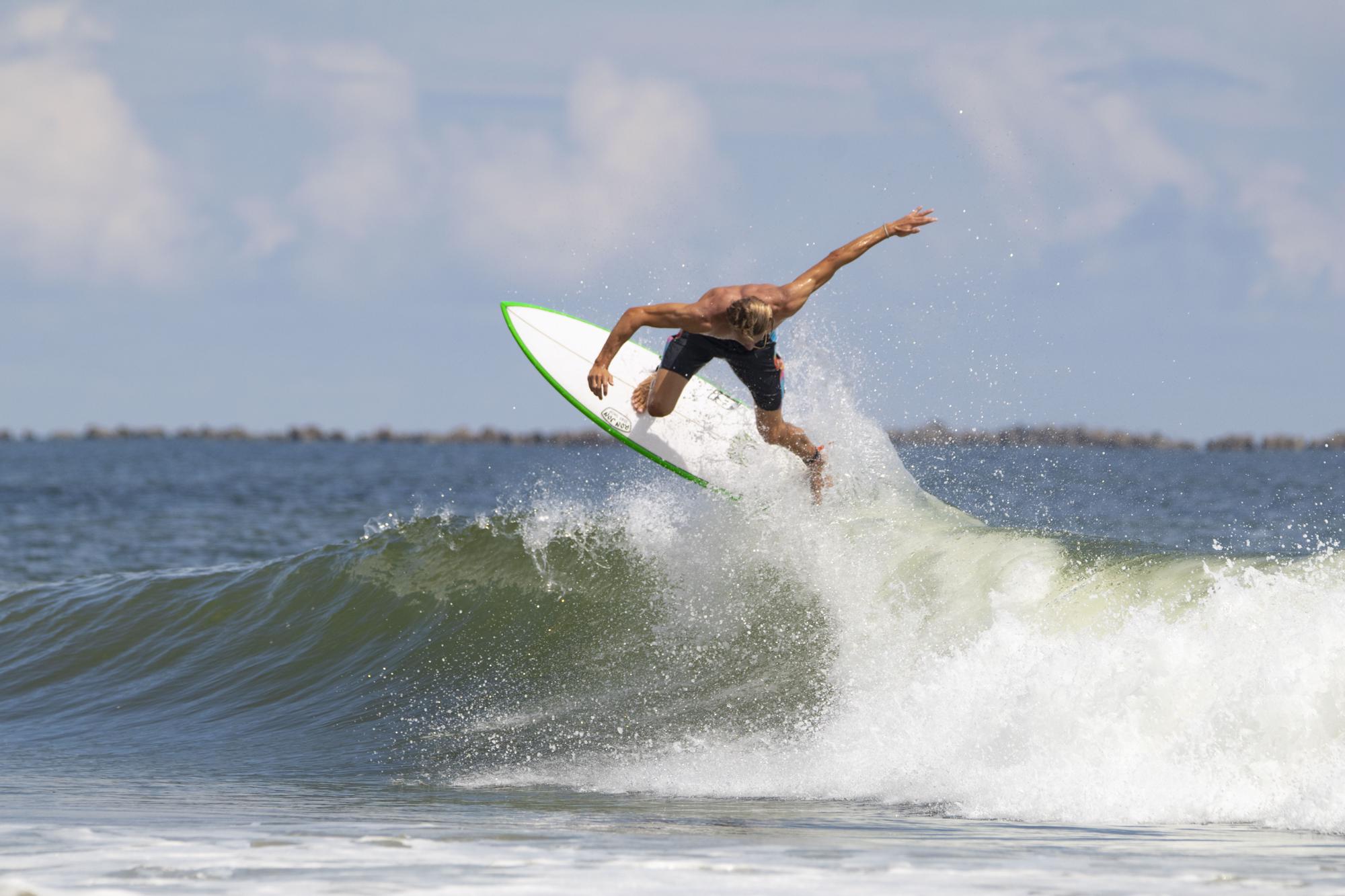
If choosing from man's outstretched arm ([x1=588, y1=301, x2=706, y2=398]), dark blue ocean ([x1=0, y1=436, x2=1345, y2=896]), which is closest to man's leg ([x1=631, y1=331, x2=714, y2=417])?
man's outstretched arm ([x1=588, y1=301, x2=706, y2=398])

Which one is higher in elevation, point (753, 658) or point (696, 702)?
point (753, 658)

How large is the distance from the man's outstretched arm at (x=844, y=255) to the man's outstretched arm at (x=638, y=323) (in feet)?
1.88

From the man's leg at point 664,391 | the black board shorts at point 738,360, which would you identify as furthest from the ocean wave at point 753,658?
the black board shorts at point 738,360

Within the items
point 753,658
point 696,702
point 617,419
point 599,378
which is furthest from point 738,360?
point 696,702

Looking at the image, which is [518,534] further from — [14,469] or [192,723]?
[14,469]

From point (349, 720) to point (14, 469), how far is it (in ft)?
220

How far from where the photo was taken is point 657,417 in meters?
8.68

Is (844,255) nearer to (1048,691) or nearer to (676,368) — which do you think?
(676,368)

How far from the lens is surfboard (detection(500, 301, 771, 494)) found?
9.04 metres

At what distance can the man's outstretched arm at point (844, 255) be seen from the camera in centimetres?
712

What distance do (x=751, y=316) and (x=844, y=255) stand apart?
65cm

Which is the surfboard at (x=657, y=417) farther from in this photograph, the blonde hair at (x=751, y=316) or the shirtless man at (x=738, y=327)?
the blonde hair at (x=751, y=316)

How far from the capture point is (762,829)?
4660 millimetres

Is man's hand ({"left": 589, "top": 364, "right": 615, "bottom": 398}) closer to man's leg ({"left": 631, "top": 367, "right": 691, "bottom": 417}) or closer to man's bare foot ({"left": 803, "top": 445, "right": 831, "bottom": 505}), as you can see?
man's leg ({"left": 631, "top": 367, "right": 691, "bottom": 417})
